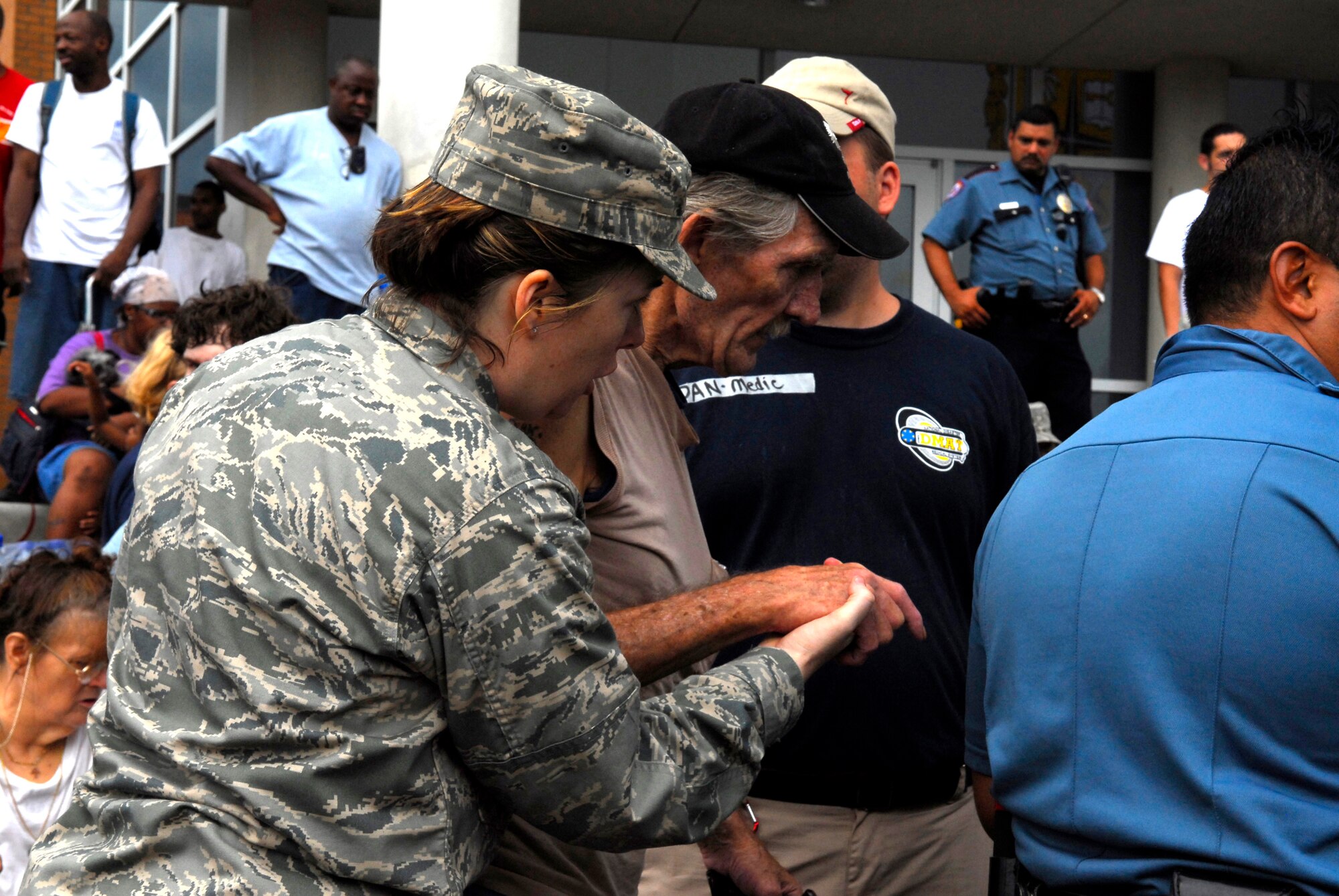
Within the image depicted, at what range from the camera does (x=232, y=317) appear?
14.3ft

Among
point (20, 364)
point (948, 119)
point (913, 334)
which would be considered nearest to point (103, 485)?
point (20, 364)

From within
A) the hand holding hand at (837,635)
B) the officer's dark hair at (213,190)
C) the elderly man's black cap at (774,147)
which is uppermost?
the officer's dark hair at (213,190)

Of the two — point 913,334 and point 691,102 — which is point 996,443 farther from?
point 691,102

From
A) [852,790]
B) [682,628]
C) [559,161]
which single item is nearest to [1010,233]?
[852,790]

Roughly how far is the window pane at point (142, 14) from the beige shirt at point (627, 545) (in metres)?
12.4

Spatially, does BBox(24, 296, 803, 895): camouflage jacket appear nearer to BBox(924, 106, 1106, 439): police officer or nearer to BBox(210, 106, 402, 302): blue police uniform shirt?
BBox(210, 106, 402, 302): blue police uniform shirt

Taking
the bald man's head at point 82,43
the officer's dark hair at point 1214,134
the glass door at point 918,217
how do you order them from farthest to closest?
the glass door at point 918,217, the officer's dark hair at point 1214,134, the bald man's head at point 82,43

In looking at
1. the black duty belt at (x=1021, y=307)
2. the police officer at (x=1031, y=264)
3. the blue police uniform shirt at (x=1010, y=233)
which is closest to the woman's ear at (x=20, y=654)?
the police officer at (x=1031, y=264)

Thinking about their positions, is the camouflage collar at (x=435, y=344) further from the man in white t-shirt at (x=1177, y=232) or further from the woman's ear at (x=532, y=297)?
the man in white t-shirt at (x=1177, y=232)

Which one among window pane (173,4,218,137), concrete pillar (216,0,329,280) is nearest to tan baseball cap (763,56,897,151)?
concrete pillar (216,0,329,280)

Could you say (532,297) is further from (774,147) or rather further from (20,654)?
Answer: (20,654)

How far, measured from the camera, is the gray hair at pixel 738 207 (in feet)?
7.54

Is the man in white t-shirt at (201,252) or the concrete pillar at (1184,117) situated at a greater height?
the concrete pillar at (1184,117)

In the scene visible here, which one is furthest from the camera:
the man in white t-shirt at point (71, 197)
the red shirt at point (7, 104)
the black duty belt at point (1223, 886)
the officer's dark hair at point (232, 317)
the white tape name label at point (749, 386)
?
the man in white t-shirt at point (71, 197)
